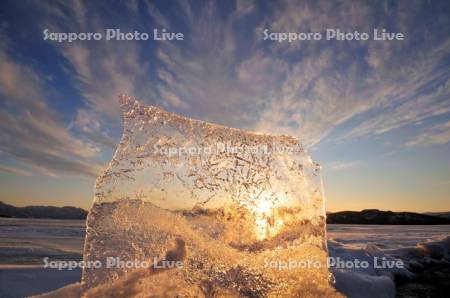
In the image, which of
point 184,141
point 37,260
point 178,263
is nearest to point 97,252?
point 178,263

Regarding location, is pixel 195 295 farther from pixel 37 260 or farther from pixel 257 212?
pixel 37 260

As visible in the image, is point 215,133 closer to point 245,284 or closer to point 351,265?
point 245,284

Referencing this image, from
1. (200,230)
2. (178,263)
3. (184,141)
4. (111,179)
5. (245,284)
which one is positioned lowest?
(245,284)

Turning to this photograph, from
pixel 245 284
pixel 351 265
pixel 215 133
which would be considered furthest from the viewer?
pixel 351 265

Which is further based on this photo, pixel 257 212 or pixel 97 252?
pixel 257 212

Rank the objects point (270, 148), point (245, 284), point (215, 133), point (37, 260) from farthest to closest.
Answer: point (37, 260), point (270, 148), point (215, 133), point (245, 284)

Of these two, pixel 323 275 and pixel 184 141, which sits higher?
pixel 184 141

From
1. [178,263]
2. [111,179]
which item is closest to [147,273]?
[178,263]
